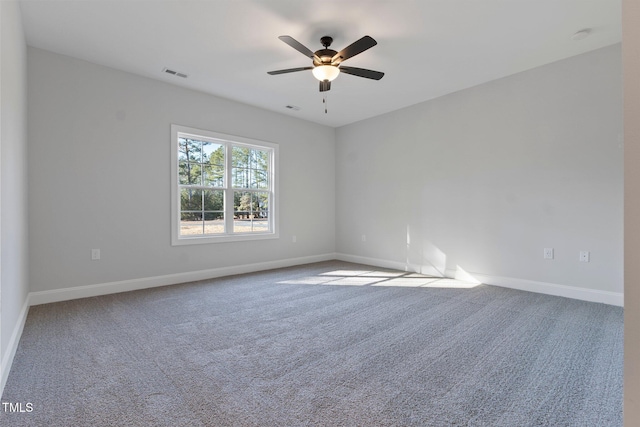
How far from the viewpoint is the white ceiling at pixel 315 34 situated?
2.64 metres

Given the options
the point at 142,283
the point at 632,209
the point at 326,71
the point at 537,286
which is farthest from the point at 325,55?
the point at 537,286

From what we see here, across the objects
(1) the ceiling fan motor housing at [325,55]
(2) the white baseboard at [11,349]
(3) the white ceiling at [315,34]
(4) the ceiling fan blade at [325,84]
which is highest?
(3) the white ceiling at [315,34]

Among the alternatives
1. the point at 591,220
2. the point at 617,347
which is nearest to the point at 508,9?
the point at 591,220

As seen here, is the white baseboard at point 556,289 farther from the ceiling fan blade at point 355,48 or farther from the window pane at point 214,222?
the window pane at point 214,222

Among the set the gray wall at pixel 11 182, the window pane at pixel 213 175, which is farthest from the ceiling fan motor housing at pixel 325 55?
the window pane at pixel 213 175

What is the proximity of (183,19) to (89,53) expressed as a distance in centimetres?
149

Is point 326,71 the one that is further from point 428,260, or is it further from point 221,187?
point 428,260

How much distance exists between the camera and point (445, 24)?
2.85m

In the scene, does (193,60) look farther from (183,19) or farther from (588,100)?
(588,100)

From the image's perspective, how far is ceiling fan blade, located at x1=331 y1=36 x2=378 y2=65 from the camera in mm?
2533

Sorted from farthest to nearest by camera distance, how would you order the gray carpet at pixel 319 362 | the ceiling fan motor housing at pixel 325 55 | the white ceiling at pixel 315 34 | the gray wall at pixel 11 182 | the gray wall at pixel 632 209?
the ceiling fan motor housing at pixel 325 55 → the white ceiling at pixel 315 34 → the gray wall at pixel 11 182 → the gray carpet at pixel 319 362 → the gray wall at pixel 632 209

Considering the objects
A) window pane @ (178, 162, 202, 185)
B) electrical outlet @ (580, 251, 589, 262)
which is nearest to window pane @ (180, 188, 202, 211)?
window pane @ (178, 162, 202, 185)

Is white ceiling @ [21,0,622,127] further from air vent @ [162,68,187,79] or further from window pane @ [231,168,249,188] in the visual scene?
window pane @ [231,168,249,188]

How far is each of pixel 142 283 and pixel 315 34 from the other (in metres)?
3.73
